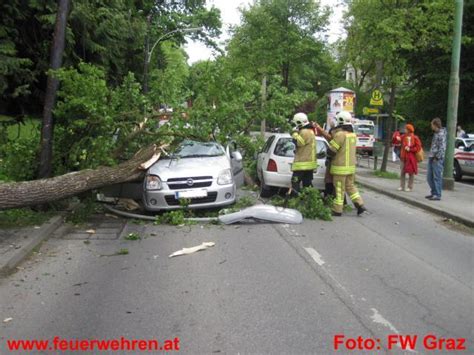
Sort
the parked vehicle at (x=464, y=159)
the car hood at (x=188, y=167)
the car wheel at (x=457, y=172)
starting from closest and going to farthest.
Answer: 1. the car hood at (x=188, y=167)
2. the parked vehicle at (x=464, y=159)
3. the car wheel at (x=457, y=172)

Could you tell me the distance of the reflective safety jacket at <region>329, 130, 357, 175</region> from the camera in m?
9.79

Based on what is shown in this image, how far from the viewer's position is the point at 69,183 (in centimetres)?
803

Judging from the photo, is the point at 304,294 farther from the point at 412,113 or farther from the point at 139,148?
the point at 412,113

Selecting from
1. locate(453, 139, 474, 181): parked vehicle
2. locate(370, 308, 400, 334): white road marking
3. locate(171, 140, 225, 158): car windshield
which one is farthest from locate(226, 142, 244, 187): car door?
locate(453, 139, 474, 181): parked vehicle

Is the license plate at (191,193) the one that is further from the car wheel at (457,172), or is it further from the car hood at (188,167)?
the car wheel at (457,172)

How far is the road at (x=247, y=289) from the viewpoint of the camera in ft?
14.2

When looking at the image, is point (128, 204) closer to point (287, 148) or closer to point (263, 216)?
point (263, 216)

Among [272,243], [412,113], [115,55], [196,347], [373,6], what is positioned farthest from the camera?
[412,113]

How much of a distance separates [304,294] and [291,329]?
0.95 m

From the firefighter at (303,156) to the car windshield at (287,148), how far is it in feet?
4.94

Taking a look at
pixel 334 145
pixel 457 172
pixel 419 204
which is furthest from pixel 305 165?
pixel 457 172

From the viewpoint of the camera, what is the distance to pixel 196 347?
13.3ft

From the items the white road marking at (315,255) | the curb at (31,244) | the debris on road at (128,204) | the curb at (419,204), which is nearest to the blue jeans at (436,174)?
the curb at (419,204)

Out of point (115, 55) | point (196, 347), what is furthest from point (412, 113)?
point (196, 347)
